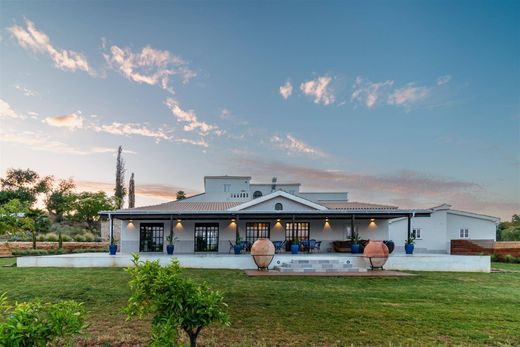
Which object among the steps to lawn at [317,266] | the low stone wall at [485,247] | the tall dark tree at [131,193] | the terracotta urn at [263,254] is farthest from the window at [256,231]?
the tall dark tree at [131,193]

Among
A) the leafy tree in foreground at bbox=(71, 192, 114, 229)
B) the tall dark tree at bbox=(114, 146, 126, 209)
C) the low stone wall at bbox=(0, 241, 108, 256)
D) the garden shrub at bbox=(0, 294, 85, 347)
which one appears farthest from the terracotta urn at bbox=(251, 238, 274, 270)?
the tall dark tree at bbox=(114, 146, 126, 209)

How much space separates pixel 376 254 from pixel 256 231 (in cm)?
726

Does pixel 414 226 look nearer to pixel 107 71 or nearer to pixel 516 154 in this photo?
pixel 516 154

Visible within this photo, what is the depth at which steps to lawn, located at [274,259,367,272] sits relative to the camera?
15.2 meters

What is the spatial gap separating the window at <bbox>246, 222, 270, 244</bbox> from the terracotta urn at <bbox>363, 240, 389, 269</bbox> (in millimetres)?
6350

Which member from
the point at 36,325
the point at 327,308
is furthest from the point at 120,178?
the point at 36,325

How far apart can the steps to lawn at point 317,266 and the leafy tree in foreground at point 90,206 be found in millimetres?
34734

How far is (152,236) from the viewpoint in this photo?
20156 mm

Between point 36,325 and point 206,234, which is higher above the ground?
point 36,325

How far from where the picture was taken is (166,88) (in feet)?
59.3

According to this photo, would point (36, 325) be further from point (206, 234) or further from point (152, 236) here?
point (152, 236)

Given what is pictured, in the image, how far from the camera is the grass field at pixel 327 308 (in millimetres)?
5750

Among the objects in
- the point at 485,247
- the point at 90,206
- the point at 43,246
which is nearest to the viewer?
the point at 485,247

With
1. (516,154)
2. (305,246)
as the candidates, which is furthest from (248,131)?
(516,154)
